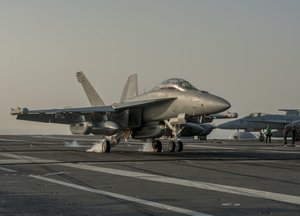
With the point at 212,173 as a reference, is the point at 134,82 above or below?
above

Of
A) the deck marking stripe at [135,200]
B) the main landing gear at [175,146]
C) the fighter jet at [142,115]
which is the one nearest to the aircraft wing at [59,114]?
the fighter jet at [142,115]

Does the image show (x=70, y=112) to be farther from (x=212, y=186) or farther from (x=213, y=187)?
(x=213, y=187)

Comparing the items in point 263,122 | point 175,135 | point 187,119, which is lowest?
point 175,135

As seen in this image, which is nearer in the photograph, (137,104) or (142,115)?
(137,104)

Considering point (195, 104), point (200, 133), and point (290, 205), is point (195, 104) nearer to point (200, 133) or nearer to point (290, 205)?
point (200, 133)

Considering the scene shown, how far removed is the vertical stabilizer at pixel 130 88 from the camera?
1131 inches

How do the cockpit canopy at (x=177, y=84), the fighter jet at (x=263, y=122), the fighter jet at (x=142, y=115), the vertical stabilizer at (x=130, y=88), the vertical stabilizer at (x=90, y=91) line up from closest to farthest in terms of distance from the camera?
the fighter jet at (x=142, y=115)
the cockpit canopy at (x=177, y=84)
the vertical stabilizer at (x=130, y=88)
the vertical stabilizer at (x=90, y=91)
the fighter jet at (x=263, y=122)

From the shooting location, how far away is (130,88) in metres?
29.0

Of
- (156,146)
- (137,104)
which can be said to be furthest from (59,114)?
(156,146)

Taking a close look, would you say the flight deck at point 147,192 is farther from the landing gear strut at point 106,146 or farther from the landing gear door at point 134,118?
the landing gear strut at point 106,146

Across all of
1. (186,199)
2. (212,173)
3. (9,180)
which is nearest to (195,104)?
(212,173)

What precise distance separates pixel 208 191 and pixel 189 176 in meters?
2.96

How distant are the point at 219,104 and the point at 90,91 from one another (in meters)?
13.0

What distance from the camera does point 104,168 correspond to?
48.1ft
